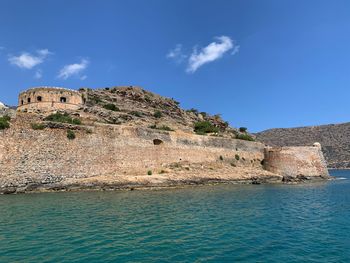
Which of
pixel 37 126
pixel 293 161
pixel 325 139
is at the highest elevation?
pixel 325 139

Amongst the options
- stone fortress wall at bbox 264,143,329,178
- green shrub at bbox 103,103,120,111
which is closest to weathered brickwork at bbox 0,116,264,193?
stone fortress wall at bbox 264,143,329,178

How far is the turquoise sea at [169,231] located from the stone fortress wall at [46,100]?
18.9 meters

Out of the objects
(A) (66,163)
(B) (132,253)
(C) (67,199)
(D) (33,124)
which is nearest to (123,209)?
(C) (67,199)

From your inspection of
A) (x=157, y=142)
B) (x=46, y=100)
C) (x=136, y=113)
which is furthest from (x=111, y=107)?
(x=157, y=142)

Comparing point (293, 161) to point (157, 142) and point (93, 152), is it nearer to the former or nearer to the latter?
point (157, 142)

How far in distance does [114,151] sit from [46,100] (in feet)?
44.5

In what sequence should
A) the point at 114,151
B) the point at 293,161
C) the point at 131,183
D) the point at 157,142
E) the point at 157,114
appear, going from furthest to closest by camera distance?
the point at 157,114
the point at 293,161
the point at 157,142
the point at 114,151
the point at 131,183

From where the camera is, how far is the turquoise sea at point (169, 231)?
346 inches

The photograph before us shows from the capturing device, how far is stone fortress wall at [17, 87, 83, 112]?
35344mm

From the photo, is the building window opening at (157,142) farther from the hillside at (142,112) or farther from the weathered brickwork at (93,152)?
the hillside at (142,112)

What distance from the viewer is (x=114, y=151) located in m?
26.6

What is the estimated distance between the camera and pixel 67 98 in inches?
1460

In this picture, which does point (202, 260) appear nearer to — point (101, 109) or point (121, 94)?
Answer: point (101, 109)

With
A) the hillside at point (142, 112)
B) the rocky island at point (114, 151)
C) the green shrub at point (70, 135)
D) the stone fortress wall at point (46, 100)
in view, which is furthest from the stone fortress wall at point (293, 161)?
the green shrub at point (70, 135)
